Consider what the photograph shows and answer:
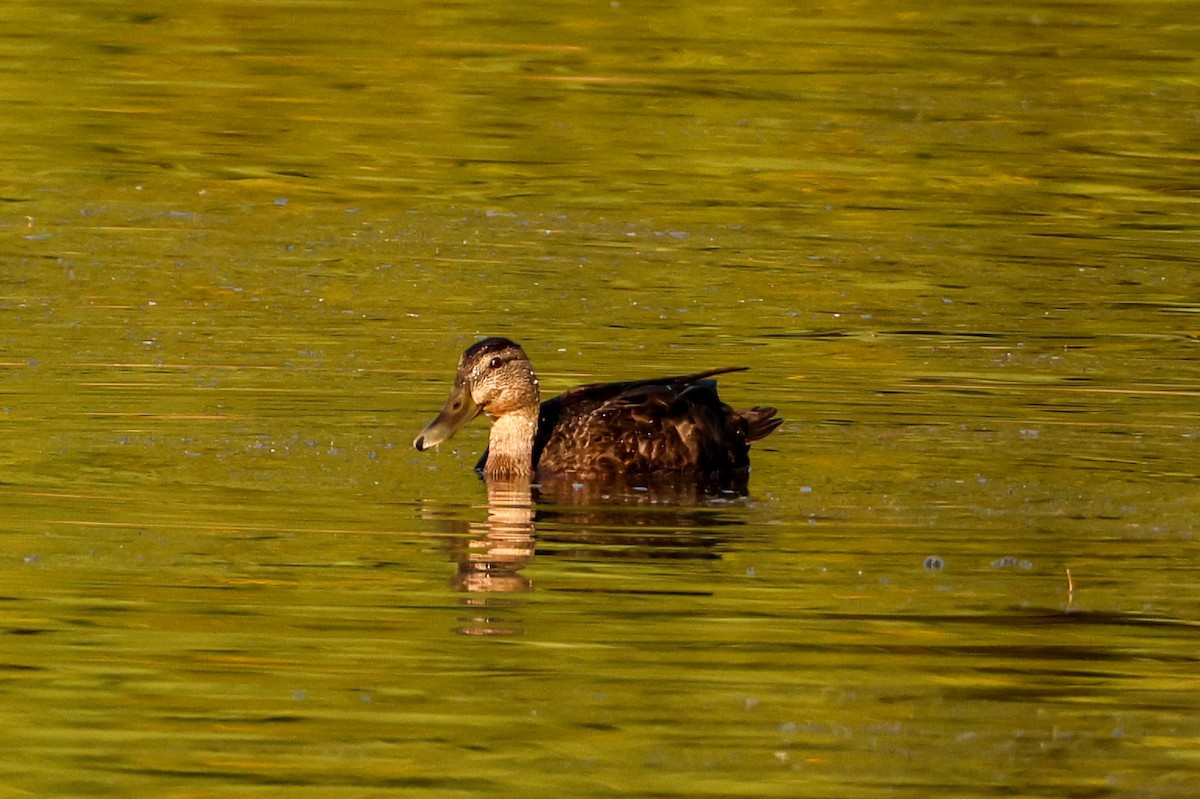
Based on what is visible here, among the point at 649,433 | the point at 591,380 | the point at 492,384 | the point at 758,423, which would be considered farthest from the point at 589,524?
the point at 591,380

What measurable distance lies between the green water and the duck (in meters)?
0.30

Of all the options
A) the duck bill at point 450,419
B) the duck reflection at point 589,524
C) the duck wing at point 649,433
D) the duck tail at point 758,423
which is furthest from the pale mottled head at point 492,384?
the duck tail at point 758,423

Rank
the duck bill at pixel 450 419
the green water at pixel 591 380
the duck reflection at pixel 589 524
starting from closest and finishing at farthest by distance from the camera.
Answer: the green water at pixel 591 380 < the duck reflection at pixel 589 524 < the duck bill at pixel 450 419

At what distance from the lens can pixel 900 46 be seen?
24016 mm

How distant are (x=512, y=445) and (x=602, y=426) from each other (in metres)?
0.39

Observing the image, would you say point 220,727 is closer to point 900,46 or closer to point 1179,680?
point 1179,680

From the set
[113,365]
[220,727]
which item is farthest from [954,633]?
[113,365]

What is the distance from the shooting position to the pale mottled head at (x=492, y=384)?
36.0 feet

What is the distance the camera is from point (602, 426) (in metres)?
11.0

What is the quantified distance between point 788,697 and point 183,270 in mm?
8278

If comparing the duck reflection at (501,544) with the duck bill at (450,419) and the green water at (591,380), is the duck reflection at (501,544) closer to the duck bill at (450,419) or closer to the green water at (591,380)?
the green water at (591,380)

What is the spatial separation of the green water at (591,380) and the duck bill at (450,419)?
0.57 ft

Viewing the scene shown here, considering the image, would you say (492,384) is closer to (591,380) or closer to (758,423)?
(758,423)

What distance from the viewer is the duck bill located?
1062 centimetres
